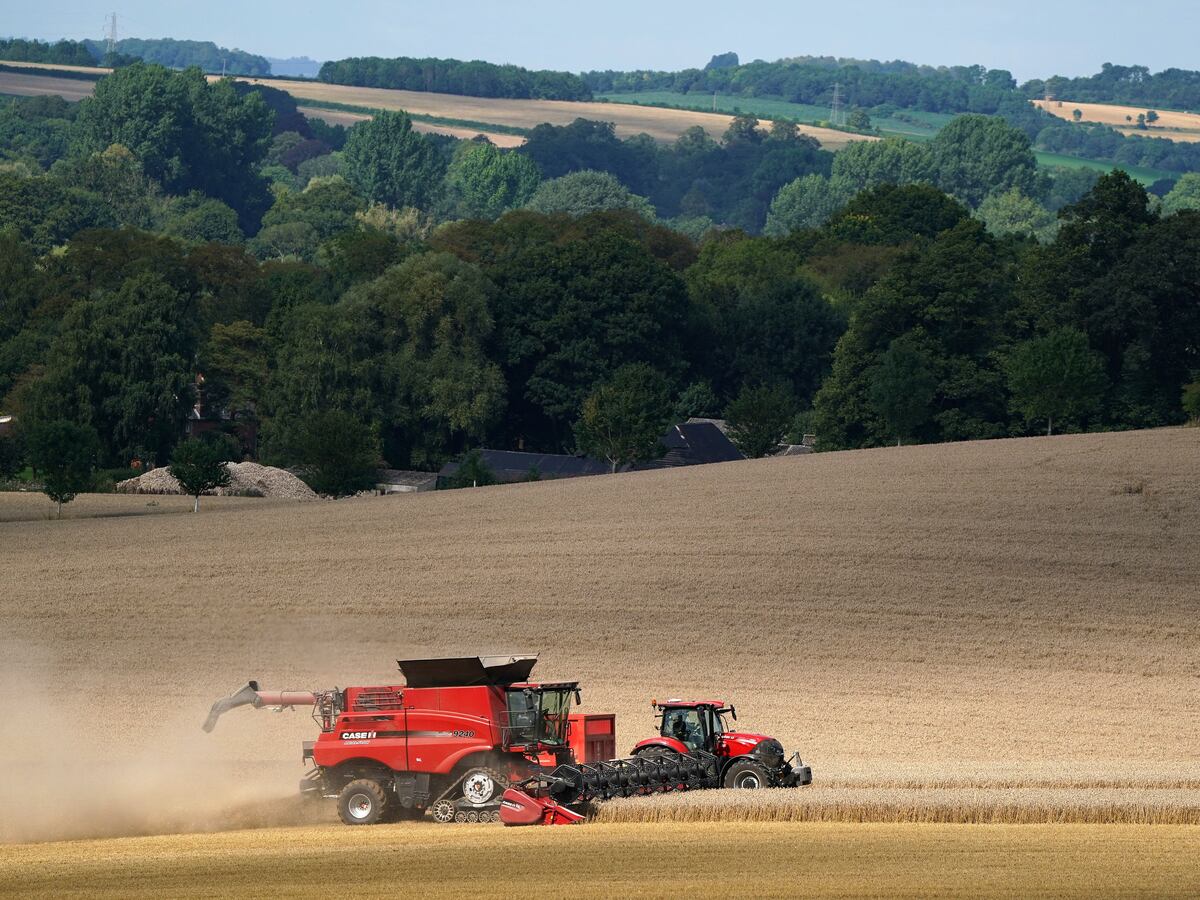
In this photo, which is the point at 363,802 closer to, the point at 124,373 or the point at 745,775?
the point at 745,775

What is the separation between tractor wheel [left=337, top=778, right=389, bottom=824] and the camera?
31.9 meters

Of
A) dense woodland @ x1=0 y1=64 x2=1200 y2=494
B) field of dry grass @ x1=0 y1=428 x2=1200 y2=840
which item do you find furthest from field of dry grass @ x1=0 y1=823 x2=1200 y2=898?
dense woodland @ x1=0 y1=64 x2=1200 y2=494

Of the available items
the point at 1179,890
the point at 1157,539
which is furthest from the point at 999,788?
the point at 1157,539

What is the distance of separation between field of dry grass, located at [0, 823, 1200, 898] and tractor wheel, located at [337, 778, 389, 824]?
1.31 metres

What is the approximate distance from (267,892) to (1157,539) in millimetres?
46084

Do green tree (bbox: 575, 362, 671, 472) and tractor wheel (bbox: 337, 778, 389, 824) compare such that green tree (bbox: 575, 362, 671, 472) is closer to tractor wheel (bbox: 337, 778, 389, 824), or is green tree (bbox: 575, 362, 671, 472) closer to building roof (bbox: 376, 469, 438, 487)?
building roof (bbox: 376, 469, 438, 487)

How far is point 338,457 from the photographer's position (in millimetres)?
91375

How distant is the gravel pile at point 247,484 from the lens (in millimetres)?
95750

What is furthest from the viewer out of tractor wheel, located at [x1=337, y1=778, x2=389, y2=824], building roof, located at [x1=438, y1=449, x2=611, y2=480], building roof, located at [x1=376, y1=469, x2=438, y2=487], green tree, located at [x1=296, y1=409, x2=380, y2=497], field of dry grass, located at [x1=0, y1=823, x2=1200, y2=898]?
building roof, located at [x1=438, y1=449, x2=611, y2=480]

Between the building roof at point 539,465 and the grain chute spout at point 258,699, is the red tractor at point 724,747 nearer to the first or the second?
the grain chute spout at point 258,699

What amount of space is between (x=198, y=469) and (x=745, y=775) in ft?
182

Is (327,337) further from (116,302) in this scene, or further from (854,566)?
(854,566)

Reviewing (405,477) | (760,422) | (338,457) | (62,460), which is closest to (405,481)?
(405,477)

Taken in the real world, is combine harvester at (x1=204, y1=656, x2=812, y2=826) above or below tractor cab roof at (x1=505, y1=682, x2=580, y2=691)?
below
